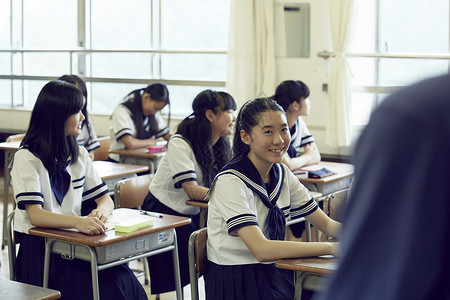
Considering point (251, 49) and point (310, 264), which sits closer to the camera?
point (310, 264)

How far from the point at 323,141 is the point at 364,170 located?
5.37 metres

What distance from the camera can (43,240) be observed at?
280 centimetres

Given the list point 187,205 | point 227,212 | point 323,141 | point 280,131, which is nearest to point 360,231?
point 227,212

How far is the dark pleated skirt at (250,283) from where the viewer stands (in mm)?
2326

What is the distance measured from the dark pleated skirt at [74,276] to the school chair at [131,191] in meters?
0.61

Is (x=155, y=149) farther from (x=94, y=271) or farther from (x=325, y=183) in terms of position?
(x=94, y=271)

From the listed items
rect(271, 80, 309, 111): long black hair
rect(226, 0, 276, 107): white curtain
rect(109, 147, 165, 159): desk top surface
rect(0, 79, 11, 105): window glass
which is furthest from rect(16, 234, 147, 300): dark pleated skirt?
rect(0, 79, 11, 105): window glass

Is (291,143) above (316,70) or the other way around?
the other way around

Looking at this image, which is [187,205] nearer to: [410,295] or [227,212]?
[227,212]

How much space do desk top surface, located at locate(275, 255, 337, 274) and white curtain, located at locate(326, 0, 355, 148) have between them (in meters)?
3.33

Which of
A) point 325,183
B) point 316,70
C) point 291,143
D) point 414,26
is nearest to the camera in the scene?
point 325,183

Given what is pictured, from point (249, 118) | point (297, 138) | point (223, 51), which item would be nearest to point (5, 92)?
point (223, 51)

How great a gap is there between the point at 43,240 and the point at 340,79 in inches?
129

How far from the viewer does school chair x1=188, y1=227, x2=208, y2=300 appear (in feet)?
7.77
